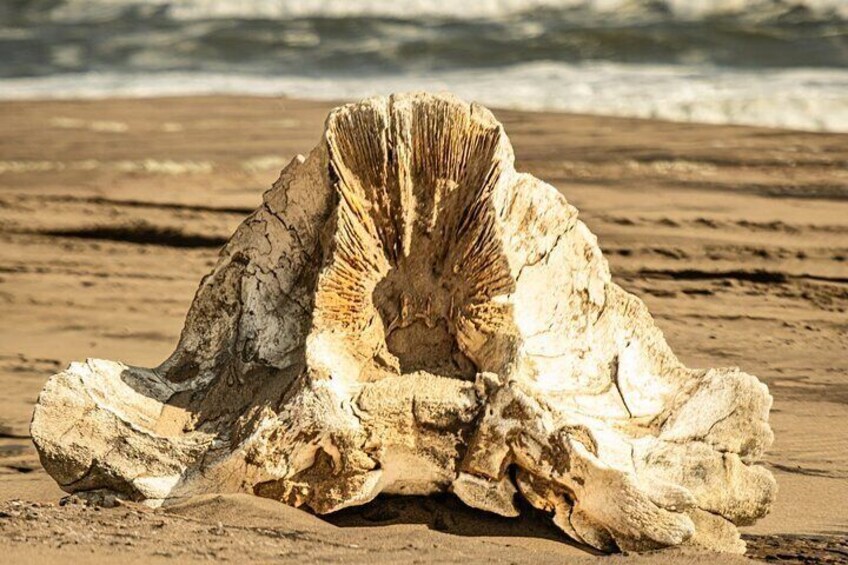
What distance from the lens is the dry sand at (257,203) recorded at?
9.17 ft

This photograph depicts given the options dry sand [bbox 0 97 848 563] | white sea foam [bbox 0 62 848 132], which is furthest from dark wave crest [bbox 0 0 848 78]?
dry sand [bbox 0 97 848 563]

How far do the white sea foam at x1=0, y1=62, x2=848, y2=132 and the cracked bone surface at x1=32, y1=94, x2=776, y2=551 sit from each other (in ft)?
19.0

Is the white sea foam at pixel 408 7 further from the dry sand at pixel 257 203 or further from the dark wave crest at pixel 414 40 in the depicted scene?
the dry sand at pixel 257 203

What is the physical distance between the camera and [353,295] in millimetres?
2969

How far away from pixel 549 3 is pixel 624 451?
11989 millimetres

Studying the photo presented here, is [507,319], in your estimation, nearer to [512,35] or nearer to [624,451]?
[624,451]

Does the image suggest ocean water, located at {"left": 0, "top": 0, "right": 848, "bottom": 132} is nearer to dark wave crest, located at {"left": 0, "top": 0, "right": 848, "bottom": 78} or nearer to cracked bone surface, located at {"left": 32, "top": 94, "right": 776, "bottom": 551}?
dark wave crest, located at {"left": 0, "top": 0, "right": 848, "bottom": 78}

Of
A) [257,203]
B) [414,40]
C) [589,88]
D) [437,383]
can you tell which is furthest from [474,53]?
[437,383]

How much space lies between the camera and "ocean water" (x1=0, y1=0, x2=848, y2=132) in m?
9.77

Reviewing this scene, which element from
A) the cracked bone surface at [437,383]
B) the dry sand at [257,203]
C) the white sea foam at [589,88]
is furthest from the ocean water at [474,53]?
the cracked bone surface at [437,383]

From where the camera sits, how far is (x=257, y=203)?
7.18 m

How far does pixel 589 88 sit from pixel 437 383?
25.2 feet

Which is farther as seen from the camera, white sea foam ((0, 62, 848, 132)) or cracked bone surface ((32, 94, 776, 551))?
white sea foam ((0, 62, 848, 132))

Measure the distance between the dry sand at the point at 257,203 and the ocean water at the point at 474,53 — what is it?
1.03m
